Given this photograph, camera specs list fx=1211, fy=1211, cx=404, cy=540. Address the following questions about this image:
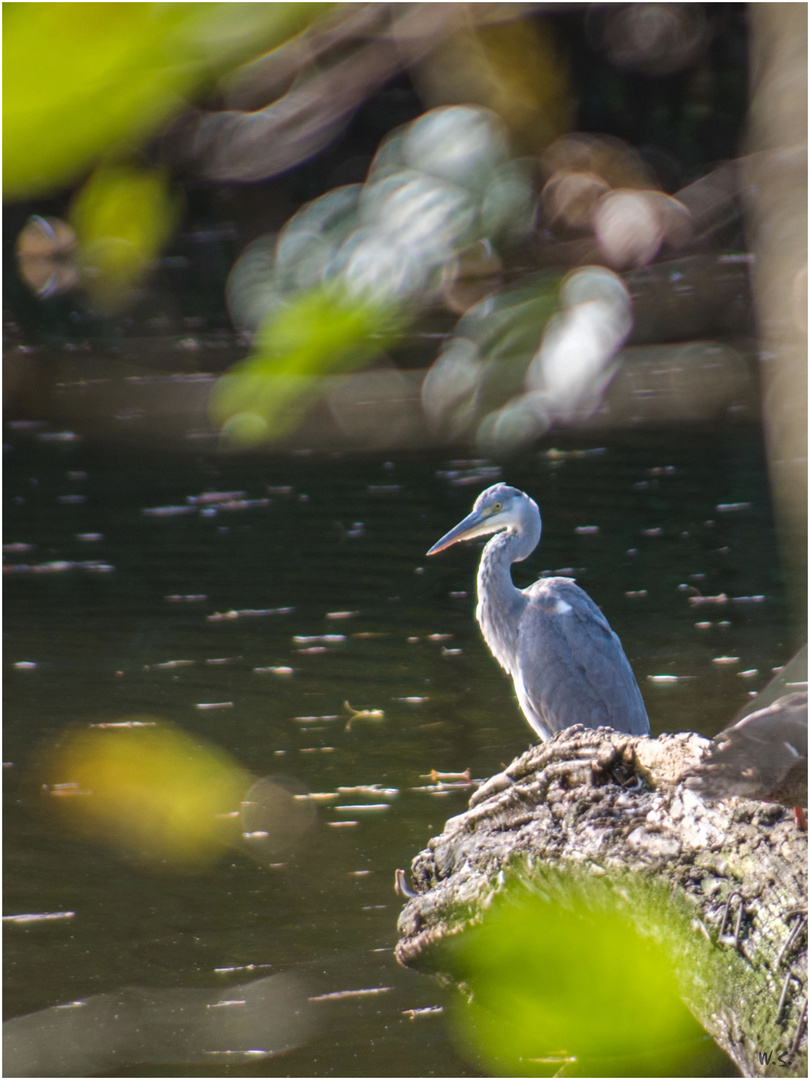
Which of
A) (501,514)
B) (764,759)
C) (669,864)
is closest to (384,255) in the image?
(764,759)

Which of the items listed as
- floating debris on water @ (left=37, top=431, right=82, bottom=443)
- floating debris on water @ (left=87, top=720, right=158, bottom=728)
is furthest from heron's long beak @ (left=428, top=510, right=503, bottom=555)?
floating debris on water @ (left=37, top=431, right=82, bottom=443)

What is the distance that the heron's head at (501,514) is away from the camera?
5348 mm

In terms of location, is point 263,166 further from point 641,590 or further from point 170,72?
point 641,590

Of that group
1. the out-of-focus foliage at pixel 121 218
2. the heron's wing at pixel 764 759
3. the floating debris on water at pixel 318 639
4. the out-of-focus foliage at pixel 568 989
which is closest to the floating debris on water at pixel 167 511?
the floating debris on water at pixel 318 639

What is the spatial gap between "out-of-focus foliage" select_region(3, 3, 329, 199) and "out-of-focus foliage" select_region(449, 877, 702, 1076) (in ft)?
4.88

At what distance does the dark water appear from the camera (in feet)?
14.6

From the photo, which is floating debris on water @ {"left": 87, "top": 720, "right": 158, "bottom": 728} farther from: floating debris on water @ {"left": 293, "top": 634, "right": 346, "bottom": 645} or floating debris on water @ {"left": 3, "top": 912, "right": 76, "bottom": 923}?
floating debris on water @ {"left": 3, "top": 912, "right": 76, "bottom": 923}

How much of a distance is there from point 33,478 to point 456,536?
869 cm

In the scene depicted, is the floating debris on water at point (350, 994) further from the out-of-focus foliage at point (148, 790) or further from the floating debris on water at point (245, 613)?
the floating debris on water at point (245, 613)

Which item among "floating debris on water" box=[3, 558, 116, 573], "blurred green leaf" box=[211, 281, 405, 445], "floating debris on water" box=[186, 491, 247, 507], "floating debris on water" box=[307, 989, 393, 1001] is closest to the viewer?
"blurred green leaf" box=[211, 281, 405, 445]

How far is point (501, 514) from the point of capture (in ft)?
17.6

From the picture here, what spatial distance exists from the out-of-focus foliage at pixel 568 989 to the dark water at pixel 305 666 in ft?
0.62

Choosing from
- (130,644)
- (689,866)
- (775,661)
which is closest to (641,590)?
(775,661)

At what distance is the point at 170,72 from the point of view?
2.99ft
